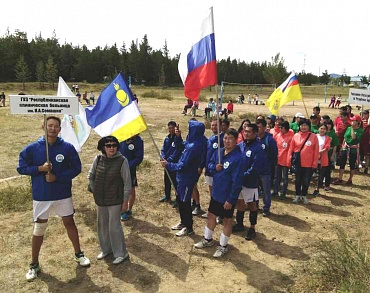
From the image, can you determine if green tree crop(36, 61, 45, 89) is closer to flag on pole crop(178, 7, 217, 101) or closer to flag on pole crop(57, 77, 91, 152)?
flag on pole crop(57, 77, 91, 152)

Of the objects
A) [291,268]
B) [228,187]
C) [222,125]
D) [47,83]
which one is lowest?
[291,268]

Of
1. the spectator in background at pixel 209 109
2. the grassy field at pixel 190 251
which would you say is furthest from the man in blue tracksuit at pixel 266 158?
the spectator in background at pixel 209 109

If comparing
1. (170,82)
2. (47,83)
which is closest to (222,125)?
(47,83)

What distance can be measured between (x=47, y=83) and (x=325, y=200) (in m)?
65.4

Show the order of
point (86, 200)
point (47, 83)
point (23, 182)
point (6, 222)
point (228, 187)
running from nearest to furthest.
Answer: point (228, 187), point (6, 222), point (86, 200), point (23, 182), point (47, 83)

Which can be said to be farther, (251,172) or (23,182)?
(23,182)

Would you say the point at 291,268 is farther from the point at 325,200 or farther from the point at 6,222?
the point at 6,222

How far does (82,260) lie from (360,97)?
23.9 ft

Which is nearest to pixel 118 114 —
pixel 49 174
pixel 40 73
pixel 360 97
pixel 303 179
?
pixel 49 174

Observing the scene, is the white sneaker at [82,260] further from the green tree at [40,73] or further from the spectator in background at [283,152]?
the green tree at [40,73]

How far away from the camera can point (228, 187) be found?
469 centimetres

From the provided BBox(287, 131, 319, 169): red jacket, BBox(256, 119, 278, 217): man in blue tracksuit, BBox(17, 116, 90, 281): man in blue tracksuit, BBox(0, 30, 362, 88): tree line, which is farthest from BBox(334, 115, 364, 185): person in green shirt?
BBox(0, 30, 362, 88): tree line

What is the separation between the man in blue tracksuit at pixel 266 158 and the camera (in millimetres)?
6426

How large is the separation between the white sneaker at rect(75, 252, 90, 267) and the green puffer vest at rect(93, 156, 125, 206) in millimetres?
839
